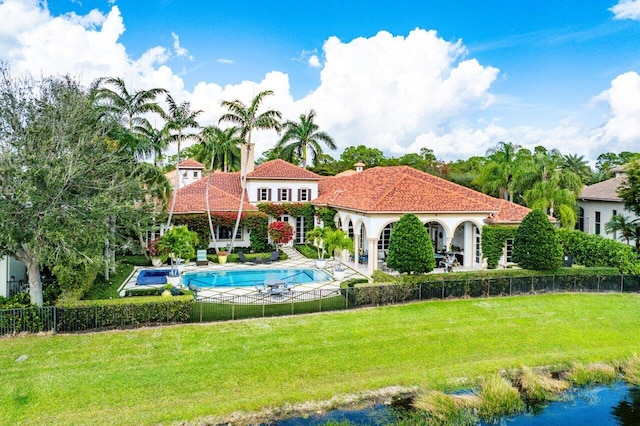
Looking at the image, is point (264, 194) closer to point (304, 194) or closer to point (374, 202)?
point (304, 194)

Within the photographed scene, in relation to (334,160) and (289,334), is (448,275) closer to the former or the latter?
(289,334)

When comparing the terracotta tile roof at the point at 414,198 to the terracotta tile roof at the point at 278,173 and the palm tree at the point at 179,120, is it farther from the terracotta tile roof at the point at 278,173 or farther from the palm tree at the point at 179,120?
the palm tree at the point at 179,120

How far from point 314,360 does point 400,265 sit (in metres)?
8.16

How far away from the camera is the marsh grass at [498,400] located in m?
10.8

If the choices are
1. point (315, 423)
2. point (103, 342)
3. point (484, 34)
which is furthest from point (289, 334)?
point (484, 34)

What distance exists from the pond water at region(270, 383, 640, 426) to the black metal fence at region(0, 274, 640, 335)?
6.93m

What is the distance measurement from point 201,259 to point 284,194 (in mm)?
10236

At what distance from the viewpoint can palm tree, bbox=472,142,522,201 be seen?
35.4 metres

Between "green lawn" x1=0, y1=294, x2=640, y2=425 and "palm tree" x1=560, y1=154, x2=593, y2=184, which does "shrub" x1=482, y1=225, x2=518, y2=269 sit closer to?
"green lawn" x1=0, y1=294, x2=640, y2=425

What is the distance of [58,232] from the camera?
1327 centimetres

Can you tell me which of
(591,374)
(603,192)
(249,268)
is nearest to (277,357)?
(591,374)

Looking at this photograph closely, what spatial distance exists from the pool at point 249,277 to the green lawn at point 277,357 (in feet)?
22.1

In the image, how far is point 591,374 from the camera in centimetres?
1246

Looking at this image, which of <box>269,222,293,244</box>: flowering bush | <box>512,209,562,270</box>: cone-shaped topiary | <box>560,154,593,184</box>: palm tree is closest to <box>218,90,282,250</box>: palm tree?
<box>269,222,293,244</box>: flowering bush
